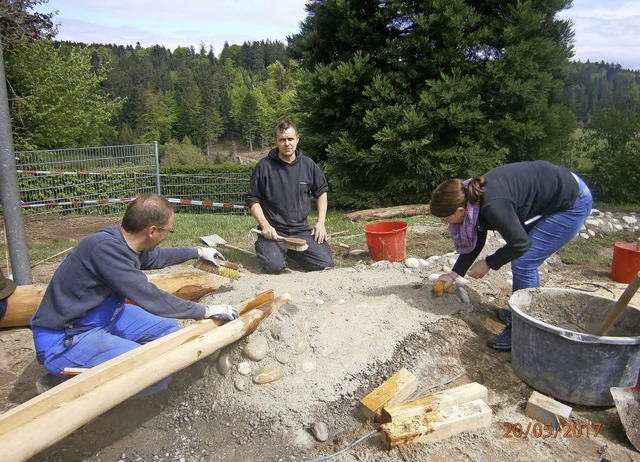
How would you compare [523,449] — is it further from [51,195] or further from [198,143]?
[198,143]

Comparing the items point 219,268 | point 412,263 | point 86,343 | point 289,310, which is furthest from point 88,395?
point 412,263

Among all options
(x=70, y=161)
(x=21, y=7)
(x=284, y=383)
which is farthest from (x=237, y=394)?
(x=21, y=7)

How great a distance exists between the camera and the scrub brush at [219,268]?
3658mm

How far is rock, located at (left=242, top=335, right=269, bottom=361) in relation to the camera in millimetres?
2861

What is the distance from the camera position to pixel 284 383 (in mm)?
2727

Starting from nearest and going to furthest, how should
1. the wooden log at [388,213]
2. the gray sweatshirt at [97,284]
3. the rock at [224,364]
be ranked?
the gray sweatshirt at [97,284] → the rock at [224,364] → the wooden log at [388,213]

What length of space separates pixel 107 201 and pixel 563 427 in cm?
995

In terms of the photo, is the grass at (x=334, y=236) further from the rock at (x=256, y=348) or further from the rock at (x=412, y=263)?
the rock at (x=256, y=348)

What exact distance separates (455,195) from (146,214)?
1.86 meters

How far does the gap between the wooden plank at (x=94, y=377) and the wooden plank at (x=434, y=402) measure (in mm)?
1153

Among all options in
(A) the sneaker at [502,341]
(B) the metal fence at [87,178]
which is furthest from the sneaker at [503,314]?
(B) the metal fence at [87,178]

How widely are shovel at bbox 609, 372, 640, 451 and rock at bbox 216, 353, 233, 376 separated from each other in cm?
219

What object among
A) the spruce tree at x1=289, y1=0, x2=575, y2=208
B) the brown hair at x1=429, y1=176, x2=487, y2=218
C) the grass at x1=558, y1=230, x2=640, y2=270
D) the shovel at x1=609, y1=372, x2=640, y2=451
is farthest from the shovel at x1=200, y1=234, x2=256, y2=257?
the shovel at x1=609, y1=372, x2=640, y2=451

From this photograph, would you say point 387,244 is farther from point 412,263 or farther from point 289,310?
point 289,310
